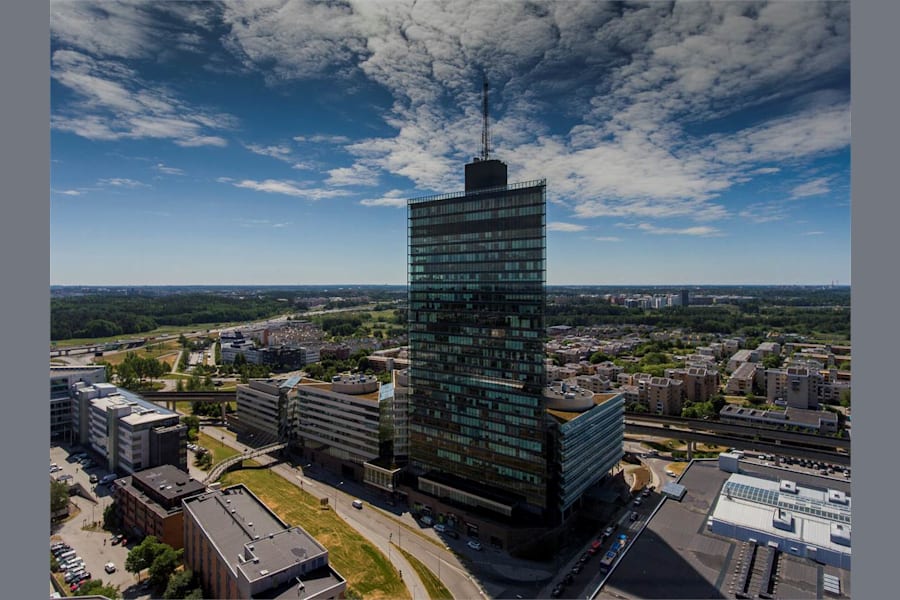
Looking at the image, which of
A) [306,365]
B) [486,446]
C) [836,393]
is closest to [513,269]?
[486,446]

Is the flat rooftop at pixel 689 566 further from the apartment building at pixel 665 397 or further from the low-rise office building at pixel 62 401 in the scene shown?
Answer: the low-rise office building at pixel 62 401

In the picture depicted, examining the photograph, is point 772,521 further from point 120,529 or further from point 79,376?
point 79,376

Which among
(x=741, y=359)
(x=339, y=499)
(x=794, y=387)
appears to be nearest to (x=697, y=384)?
(x=794, y=387)

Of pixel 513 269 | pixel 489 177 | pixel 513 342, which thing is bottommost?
pixel 513 342

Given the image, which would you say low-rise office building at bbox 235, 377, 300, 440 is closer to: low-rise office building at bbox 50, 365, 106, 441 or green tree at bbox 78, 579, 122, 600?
low-rise office building at bbox 50, 365, 106, 441

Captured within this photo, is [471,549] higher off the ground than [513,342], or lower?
lower

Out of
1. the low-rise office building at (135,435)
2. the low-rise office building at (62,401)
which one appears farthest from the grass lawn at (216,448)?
the low-rise office building at (62,401)

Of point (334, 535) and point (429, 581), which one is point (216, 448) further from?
point (429, 581)
